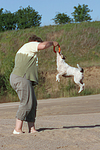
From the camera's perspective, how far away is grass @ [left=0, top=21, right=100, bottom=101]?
2855cm

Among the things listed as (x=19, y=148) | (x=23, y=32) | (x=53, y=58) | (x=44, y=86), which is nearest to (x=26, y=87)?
(x=19, y=148)

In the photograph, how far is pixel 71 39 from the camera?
124 feet

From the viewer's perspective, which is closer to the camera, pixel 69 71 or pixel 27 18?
pixel 69 71

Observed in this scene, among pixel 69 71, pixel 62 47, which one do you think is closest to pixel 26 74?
pixel 69 71

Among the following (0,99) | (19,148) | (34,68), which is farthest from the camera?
(0,99)

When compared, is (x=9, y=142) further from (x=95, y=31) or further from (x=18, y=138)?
(x=95, y=31)

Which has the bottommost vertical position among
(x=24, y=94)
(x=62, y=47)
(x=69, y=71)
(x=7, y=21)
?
(x=24, y=94)

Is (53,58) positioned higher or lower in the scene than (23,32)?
lower

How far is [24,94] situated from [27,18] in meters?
51.9

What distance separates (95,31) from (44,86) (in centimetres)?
1490

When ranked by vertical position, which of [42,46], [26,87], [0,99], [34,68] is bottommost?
[0,99]

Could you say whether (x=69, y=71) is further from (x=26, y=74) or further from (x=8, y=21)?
(x=8, y=21)

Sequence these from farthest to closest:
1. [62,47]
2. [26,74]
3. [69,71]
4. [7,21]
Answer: [7,21]
[62,47]
[69,71]
[26,74]

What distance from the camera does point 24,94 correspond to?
5309 mm
